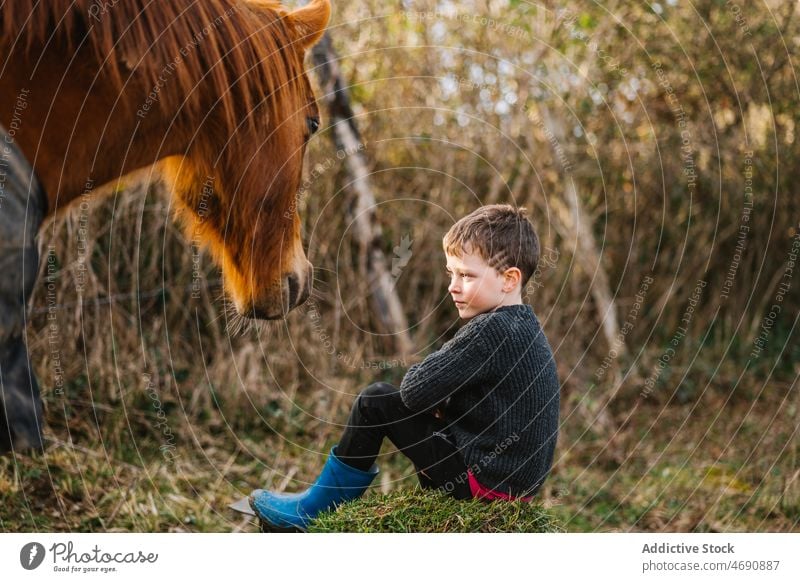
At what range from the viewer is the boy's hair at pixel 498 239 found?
7.69 feet

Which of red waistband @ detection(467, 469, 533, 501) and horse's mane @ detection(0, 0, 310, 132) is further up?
horse's mane @ detection(0, 0, 310, 132)

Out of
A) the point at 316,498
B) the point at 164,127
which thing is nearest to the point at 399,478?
the point at 316,498

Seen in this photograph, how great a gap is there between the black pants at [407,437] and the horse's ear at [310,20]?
114cm

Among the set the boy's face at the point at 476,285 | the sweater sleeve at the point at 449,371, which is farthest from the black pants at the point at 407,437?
the boy's face at the point at 476,285

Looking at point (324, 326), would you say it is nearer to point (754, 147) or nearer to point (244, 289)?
point (244, 289)

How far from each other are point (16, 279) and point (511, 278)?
1.35 m

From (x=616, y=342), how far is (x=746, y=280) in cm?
121

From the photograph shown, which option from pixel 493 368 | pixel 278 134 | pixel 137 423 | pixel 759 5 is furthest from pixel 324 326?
Answer: pixel 759 5

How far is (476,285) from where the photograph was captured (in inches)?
92.6

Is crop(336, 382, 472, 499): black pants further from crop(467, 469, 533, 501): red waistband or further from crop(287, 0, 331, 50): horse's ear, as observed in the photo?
crop(287, 0, 331, 50): horse's ear

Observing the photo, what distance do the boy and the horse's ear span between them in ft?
2.70

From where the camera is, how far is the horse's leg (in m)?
2.18

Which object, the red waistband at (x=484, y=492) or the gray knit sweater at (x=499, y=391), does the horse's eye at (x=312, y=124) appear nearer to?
the gray knit sweater at (x=499, y=391)

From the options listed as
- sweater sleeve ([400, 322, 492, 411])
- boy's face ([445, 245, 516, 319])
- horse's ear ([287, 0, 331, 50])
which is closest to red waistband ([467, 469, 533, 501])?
sweater sleeve ([400, 322, 492, 411])
